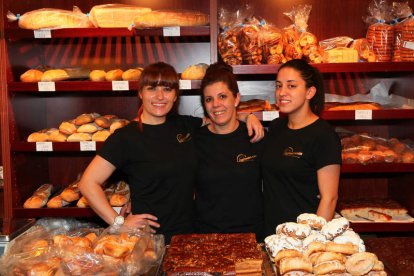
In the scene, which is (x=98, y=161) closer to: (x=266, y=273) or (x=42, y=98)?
(x=266, y=273)

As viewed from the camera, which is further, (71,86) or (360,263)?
(71,86)

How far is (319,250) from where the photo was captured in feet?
4.53

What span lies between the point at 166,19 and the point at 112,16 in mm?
396

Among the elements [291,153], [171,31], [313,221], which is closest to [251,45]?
[171,31]

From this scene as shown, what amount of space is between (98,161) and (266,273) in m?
1.04

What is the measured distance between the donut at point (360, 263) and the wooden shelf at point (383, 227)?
1.71 meters

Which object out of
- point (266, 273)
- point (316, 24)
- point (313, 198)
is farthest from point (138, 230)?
point (316, 24)

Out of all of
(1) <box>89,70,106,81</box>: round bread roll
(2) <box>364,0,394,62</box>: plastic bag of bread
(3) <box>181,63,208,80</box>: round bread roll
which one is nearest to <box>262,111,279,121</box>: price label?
(3) <box>181,63,208,80</box>: round bread roll

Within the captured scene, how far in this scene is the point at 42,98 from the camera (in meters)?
3.43

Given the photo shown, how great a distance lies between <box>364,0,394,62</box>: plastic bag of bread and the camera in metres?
2.91

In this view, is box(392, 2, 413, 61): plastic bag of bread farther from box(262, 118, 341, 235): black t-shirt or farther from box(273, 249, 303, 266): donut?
box(273, 249, 303, 266): donut

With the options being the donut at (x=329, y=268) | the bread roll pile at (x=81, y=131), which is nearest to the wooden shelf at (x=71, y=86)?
the bread roll pile at (x=81, y=131)

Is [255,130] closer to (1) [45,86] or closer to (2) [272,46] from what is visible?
(2) [272,46]

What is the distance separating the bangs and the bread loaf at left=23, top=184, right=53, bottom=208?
1350 millimetres
